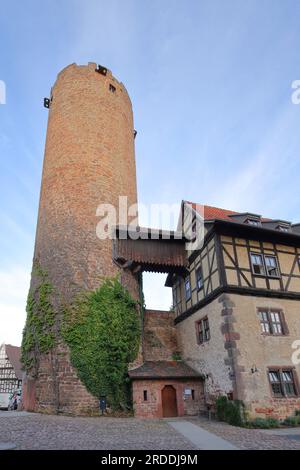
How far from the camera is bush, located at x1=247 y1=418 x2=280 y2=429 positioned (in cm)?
1091

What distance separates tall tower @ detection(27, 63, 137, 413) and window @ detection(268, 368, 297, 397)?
6.93m

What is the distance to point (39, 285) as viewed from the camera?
15.7 metres

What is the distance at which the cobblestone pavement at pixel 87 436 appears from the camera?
716 cm

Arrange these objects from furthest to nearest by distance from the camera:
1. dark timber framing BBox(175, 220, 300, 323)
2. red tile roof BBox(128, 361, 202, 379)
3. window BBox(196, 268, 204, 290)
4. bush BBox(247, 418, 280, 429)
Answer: window BBox(196, 268, 204, 290), red tile roof BBox(128, 361, 202, 379), dark timber framing BBox(175, 220, 300, 323), bush BBox(247, 418, 280, 429)

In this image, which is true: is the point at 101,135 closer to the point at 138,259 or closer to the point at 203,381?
the point at 138,259

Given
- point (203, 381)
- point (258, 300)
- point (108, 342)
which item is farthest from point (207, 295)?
point (108, 342)

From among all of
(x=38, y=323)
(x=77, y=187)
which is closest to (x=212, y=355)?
(x=38, y=323)

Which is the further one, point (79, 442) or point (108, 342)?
point (108, 342)

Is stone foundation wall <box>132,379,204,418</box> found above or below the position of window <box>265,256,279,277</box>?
below

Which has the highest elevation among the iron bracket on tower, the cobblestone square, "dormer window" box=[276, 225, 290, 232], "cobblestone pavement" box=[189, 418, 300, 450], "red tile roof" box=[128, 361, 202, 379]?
the iron bracket on tower

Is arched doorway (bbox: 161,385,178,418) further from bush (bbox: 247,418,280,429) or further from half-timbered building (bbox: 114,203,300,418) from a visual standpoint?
bush (bbox: 247,418,280,429)

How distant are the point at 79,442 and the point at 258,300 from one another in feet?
28.2

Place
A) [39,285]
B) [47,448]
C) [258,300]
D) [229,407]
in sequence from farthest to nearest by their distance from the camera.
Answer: [39,285] < [258,300] < [229,407] < [47,448]

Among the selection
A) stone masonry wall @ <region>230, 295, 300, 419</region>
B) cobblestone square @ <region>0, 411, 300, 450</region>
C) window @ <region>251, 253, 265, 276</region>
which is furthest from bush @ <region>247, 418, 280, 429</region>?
window @ <region>251, 253, 265, 276</region>
